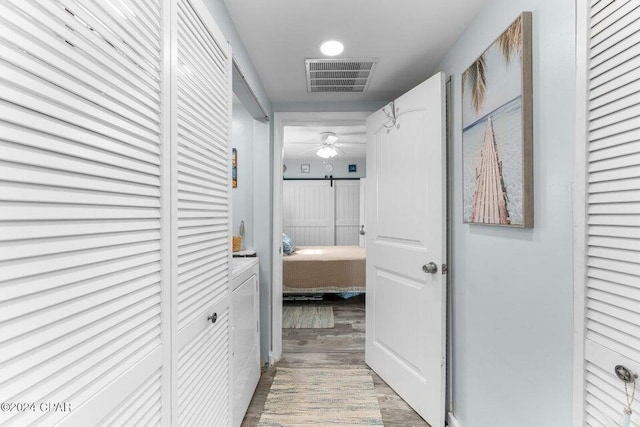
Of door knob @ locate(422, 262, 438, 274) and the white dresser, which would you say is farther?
door knob @ locate(422, 262, 438, 274)

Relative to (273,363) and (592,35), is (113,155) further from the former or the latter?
(273,363)

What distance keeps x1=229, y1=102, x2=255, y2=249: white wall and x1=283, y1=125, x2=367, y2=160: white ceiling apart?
1309mm

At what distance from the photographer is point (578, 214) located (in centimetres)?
96

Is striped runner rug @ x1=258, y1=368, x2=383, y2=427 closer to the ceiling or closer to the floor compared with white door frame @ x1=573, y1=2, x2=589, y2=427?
closer to the floor

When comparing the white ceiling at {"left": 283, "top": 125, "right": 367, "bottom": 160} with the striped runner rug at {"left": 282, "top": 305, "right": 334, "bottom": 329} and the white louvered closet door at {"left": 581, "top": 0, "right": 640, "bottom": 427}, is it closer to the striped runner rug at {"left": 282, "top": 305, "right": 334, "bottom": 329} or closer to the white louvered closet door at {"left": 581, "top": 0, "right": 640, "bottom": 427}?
the striped runner rug at {"left": 282, "top": 305, "right": 334, "bottom": 329}

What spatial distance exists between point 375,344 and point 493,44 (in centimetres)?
213

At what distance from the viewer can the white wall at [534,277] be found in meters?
1.09

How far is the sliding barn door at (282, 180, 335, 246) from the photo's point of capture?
6504 millimetres

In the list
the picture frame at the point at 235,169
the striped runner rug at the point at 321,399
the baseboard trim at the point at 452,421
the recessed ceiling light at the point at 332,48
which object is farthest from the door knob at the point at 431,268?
the picture frame at the point at 235,169

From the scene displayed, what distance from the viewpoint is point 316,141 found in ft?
16.3

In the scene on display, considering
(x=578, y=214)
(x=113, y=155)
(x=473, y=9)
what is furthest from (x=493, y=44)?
(x=113, y=155)

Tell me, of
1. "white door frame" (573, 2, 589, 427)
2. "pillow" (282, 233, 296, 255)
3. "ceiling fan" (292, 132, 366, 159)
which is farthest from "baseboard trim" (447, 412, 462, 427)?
"ceiling fan" (292, 132, 366, 159)

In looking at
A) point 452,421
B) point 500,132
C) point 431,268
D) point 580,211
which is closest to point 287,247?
point 431,268

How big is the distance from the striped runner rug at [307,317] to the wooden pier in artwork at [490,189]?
2.44 meters
